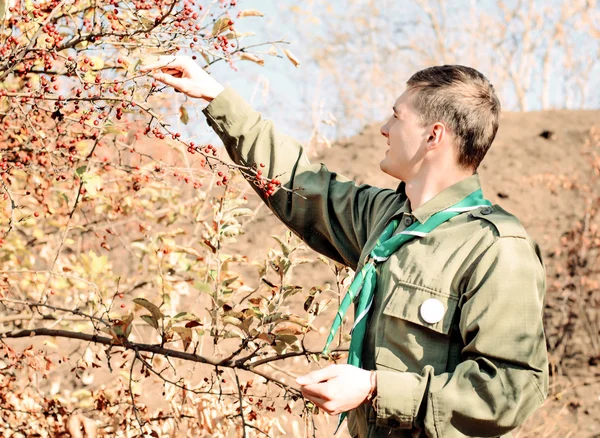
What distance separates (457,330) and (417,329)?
0.31 ft

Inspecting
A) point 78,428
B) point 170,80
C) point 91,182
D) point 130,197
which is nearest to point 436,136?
point 170,80

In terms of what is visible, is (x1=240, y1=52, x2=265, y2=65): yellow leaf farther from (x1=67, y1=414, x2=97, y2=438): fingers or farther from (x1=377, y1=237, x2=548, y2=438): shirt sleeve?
(x1=67, y1=414, x2=97, y2=438): fingers

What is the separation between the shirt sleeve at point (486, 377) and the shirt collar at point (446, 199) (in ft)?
0.88

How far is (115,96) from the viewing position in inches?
88.1

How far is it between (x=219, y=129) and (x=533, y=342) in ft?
3.89

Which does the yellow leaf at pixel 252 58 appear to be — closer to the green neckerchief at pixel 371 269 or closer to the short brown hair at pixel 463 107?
the short brown hair at pixel 463 107

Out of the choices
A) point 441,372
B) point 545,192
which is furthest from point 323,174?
point 545,192

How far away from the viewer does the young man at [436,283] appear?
180 centimetres

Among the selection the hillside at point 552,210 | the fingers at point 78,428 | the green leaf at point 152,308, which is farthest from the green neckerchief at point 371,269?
the hillside at point 552,210

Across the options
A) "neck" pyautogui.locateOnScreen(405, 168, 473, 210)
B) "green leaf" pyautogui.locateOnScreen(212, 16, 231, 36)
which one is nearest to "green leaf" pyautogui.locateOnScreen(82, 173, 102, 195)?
"green leaf" pyautogui.locateOnScreen(212, 16, 231, 36)

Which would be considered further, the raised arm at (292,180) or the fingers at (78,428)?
the fingers at (78,428)

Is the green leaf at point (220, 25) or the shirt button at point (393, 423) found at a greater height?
the green leaf at point (220, 25)

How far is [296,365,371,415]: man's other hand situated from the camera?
1770 mm

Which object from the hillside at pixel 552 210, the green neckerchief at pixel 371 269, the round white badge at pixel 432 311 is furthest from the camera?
the hillside at pixel 552 210
